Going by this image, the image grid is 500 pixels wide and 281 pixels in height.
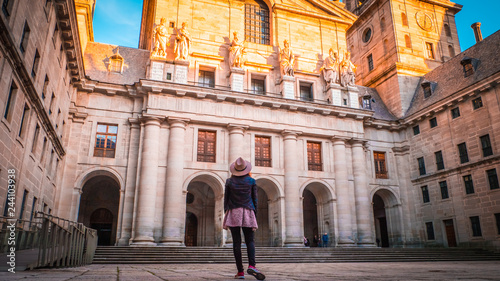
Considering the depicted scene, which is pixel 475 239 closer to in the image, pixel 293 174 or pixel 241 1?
pixel 293 174

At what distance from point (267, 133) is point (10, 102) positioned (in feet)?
60.9

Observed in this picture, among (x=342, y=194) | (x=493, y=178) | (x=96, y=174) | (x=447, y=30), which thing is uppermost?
(x=447, y=30)

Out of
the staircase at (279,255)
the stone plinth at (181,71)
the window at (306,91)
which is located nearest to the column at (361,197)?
the staircase at (279,255)

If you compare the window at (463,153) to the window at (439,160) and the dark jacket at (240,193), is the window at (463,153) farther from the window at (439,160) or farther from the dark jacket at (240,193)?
the dark jacket at (240,193)

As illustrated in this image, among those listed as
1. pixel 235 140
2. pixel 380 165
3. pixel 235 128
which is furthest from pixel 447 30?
pixel 235 140

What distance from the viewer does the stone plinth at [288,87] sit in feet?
102

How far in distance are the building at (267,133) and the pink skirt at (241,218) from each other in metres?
16.3

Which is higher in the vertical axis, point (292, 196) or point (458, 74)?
point (458, 74)

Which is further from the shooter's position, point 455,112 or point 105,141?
point 455,112

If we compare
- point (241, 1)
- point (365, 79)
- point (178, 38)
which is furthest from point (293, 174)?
point (365, 79)

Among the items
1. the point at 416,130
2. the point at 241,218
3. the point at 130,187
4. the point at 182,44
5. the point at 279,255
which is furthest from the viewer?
the point at 416,130

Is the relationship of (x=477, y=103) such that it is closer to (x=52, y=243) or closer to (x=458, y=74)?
(x=458, y=74)

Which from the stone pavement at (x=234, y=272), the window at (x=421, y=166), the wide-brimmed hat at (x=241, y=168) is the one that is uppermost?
the window at (x=421, y=166)

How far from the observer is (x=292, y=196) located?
2883cm
